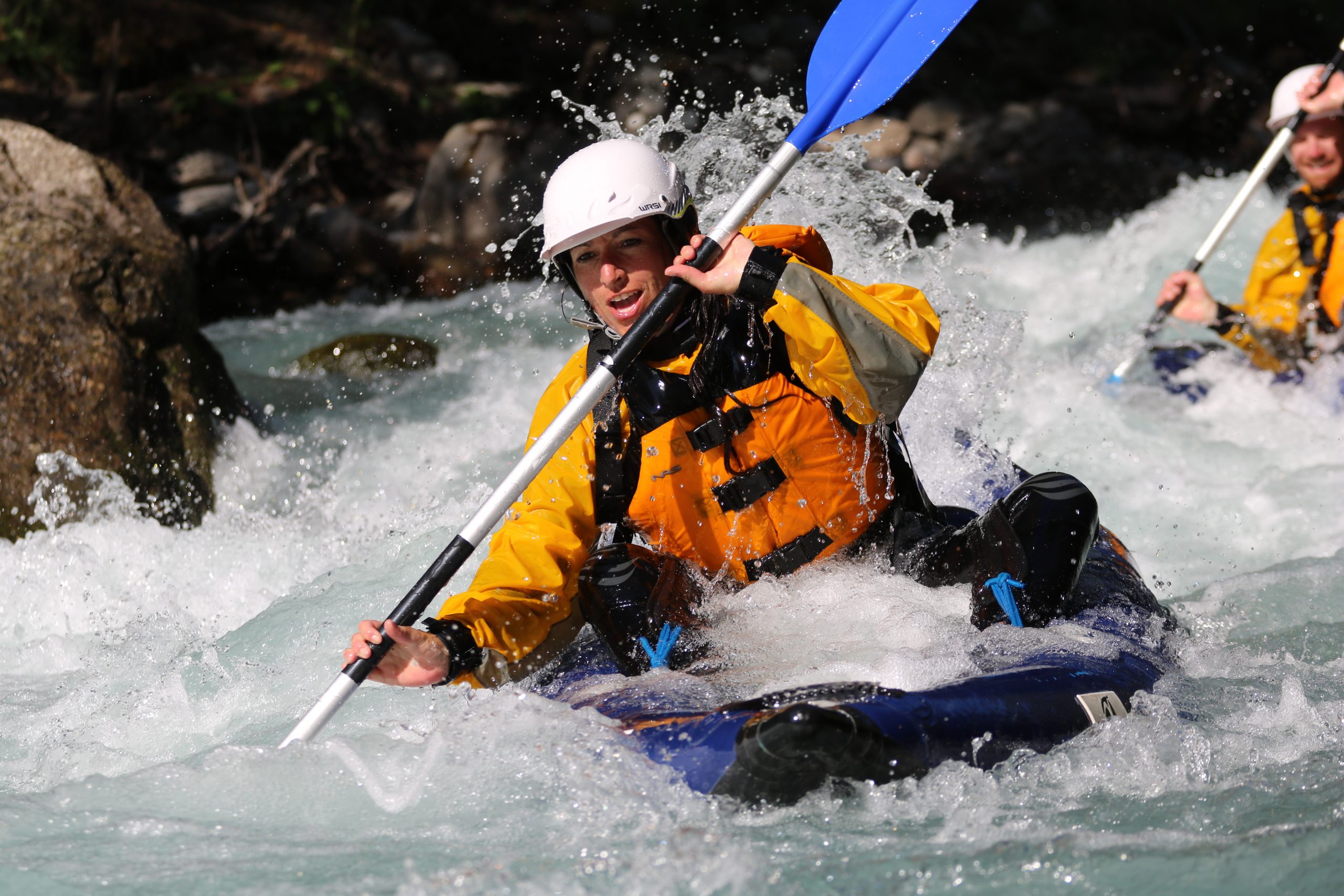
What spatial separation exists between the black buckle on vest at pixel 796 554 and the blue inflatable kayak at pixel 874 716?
359 mm

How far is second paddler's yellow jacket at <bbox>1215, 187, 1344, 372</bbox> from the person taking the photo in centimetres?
563

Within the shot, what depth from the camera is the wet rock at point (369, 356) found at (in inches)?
276

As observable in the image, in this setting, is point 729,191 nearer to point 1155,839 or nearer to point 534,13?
point 1155,839

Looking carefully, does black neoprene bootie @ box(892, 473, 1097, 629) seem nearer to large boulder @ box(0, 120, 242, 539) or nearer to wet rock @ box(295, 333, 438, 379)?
large boulder @ box(0, 120, 242, 539)

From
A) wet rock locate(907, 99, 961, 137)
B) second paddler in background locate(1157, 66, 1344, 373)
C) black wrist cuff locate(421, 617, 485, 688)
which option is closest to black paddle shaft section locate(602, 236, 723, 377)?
black wrist cuff locate(421, 617, 485, 688)

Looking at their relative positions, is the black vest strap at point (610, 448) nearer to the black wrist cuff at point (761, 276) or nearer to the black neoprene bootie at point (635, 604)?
the black neoprene bootie at point (635, 604)

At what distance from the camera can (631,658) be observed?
3.06m

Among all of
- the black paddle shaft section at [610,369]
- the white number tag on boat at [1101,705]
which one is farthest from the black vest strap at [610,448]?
the white number tag on boat at [1101,705]

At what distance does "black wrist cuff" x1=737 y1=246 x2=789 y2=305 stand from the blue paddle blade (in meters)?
0.59

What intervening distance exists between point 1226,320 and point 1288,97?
3.68 ft

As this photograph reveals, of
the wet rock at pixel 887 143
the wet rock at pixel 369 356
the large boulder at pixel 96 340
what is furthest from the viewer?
the wet rock at pixel 887 143

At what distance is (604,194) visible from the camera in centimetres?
298

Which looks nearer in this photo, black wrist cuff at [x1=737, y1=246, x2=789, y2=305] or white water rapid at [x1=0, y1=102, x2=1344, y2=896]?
white water rapid at [x1=0, y1=102, x2=1344, y2=896]

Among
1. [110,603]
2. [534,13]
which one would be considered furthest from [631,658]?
[534,13]
